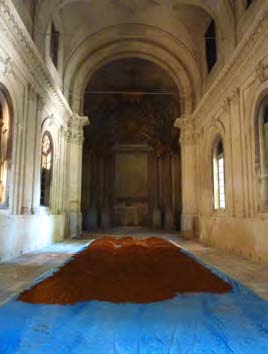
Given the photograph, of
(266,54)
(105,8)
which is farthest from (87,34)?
(266,54)

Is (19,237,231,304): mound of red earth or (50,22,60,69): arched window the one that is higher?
(50,22,60,69): arched window

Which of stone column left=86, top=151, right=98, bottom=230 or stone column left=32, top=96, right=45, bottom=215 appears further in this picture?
stone column left=86, top=151, right=98, bottom=230

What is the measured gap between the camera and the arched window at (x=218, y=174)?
10128 millimetres

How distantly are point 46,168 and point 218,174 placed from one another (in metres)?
5.72

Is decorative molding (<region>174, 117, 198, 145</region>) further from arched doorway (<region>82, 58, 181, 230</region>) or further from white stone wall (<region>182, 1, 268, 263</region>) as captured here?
arched doorway (<region>82, 58, 181, 230</region>)

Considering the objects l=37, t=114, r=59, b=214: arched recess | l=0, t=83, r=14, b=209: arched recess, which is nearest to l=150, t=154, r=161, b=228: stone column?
l=37, t=114, r=59, b=214: arched recess

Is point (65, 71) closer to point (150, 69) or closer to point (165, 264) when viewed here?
point (150, 69)

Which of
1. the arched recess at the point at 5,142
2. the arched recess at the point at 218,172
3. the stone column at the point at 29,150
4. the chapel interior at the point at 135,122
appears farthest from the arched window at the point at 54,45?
the arched recess at the point at 218,172

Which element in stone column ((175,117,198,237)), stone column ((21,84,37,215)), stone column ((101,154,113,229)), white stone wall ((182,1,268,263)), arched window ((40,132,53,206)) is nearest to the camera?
white stone wall ((182,1,268,263))

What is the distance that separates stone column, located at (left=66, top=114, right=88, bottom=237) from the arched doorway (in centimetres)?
547

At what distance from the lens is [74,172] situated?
13.2 metres

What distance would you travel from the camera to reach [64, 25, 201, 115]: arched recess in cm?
1273

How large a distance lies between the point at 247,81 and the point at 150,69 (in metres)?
11.0

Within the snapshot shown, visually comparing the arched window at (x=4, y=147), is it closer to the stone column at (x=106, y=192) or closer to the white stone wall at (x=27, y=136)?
the white stone wall at (x=27, y=136)
